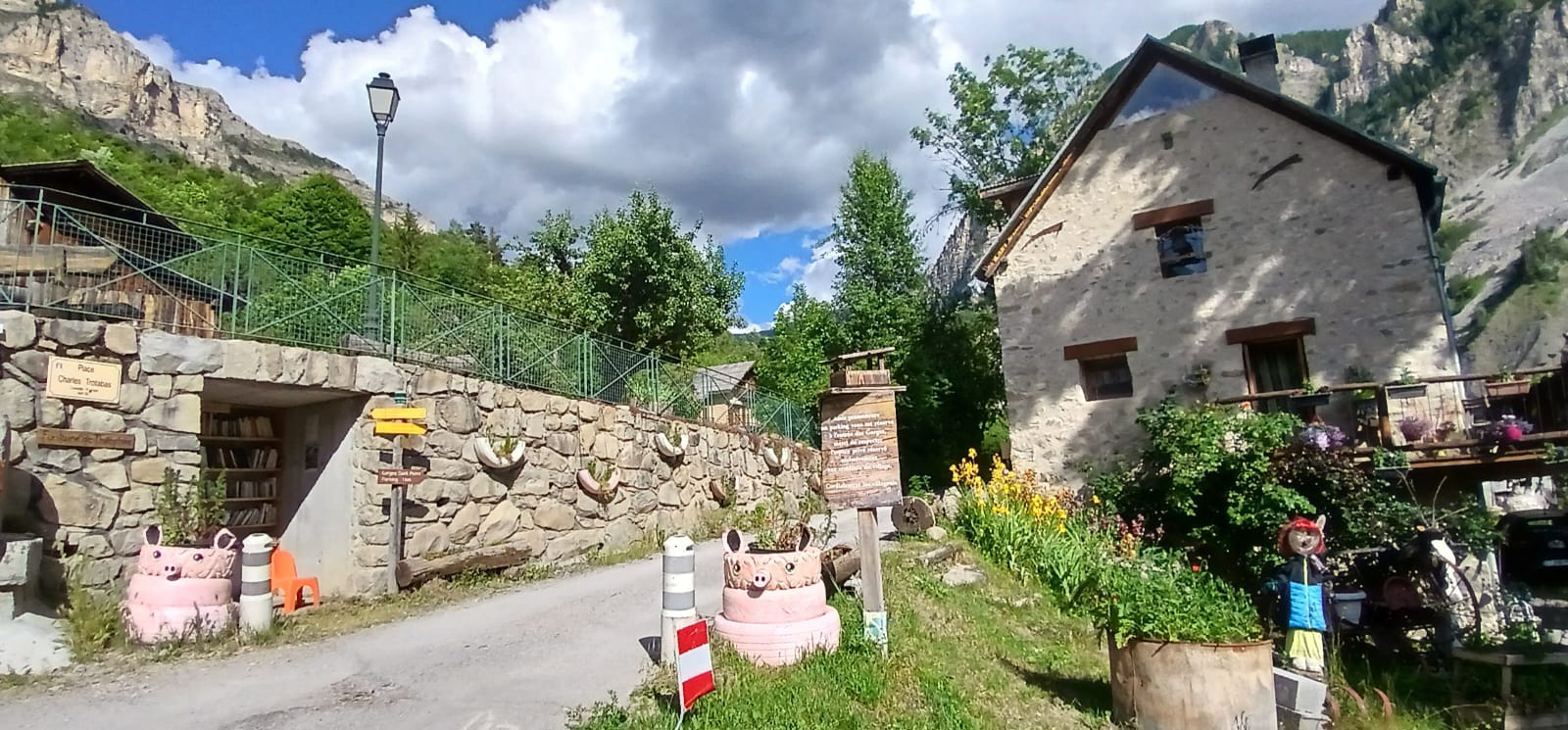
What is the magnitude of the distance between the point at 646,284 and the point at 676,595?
2332 cm

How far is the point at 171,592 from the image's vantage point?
6.87m

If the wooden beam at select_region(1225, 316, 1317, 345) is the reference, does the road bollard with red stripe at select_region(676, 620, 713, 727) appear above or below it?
below

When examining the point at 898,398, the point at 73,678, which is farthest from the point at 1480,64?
the point at 73,678

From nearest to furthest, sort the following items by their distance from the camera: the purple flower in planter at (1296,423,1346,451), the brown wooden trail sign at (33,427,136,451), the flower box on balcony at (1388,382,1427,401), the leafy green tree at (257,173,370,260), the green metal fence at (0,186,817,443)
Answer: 1. the brown wooden trail sign at (33,427,136,451)
2. the green metal fence at (0,186,817,443)
3. the purple flower in planter at (1296,423,1346,451)
4. the flower box on balcony at (1388,382,1427,401)
5. the leafy green tree at (257,173,370,260)

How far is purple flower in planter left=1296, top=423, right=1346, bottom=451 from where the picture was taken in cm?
1113

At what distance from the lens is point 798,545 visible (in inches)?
253

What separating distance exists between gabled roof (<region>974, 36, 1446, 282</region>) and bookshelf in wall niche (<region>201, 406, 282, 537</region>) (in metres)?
12.0

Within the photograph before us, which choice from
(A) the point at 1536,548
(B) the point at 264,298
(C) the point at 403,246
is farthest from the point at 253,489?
(C) the point at 403,246

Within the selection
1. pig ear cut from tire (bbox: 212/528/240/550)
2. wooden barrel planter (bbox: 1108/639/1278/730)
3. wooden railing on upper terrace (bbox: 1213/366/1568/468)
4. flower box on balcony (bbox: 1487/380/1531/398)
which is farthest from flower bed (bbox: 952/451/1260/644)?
pig ear cut from tire (bbox: 212/528/240/550)

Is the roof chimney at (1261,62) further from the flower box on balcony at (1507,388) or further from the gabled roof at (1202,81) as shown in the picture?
the flower box on balcony at (1507,388)

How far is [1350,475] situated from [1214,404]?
8.86ft

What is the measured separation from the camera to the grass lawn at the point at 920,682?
16.7 ft

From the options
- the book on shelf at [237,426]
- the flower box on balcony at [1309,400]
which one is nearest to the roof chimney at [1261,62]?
the flower box on balcony at [1309,400]

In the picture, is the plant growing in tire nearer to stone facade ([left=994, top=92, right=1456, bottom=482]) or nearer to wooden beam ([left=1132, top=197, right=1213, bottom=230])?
stone facade ([left=994, top=92, right=1456, bottom=482])
